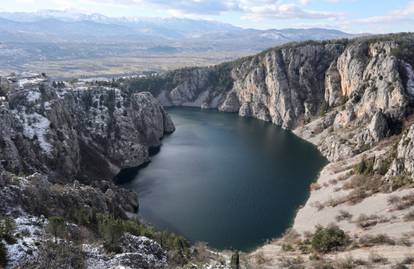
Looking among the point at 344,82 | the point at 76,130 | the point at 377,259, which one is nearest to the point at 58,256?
the point at 377,259

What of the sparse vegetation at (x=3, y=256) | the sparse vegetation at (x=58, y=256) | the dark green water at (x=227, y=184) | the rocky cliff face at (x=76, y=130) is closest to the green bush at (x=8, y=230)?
the sparse vegetation at (x=3, y=256)

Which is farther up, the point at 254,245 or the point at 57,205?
the point at 57,205

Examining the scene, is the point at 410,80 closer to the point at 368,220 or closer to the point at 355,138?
the point at 355,138

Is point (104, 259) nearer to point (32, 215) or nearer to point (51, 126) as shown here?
point (32, 215)

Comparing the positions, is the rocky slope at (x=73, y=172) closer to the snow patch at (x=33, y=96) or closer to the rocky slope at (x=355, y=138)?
the snow patch at (x=33, y=96)

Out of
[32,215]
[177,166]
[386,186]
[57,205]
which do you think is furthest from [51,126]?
[386,186]
